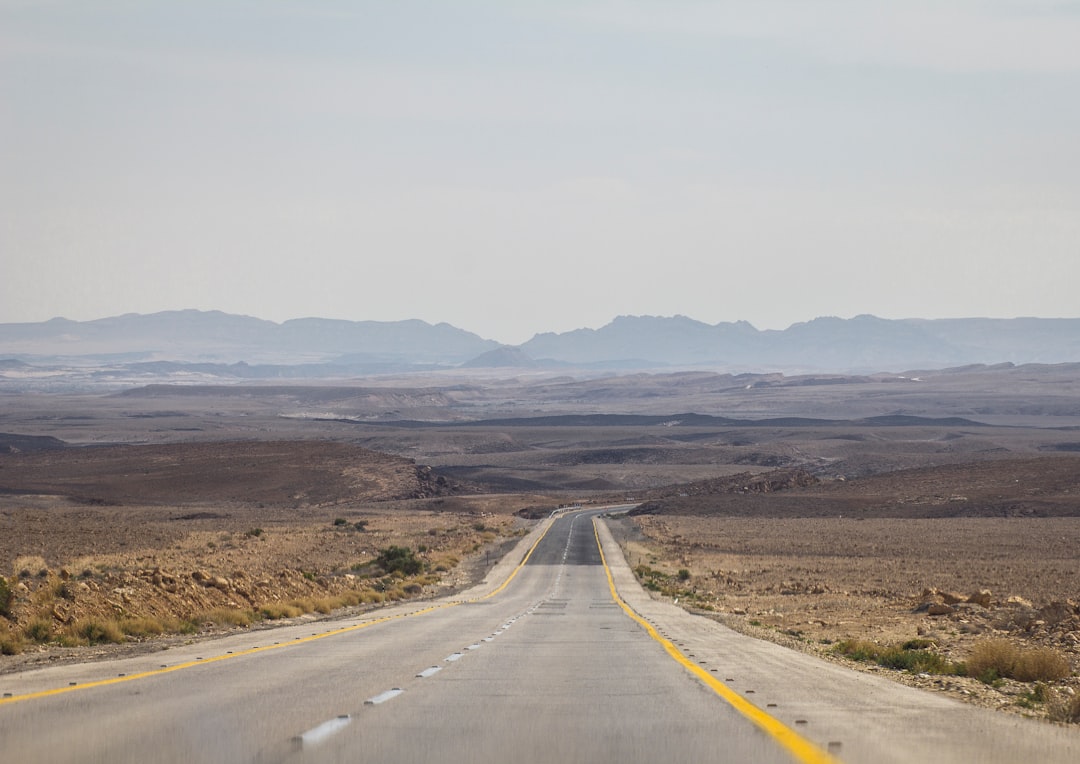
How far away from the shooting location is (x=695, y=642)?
23.2 m

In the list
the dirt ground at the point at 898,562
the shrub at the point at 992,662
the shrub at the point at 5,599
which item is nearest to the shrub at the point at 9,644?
the shrub at the point at 5,599

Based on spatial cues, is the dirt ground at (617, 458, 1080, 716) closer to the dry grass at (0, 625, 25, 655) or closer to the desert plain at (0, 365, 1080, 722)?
the desert plain at (0, 365, 1080, 722)

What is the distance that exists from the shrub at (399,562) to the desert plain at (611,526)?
0.17 metres

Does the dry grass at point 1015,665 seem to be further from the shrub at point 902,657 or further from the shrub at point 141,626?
the shrub at point 141,626

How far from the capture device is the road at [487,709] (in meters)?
9.48

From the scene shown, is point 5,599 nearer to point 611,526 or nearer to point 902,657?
point 902,657

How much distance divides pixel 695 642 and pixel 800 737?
13.2 m

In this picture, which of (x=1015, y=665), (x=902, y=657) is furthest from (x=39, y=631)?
(x=1015, y=665)

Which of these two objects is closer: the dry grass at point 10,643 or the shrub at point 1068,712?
the shrub at point 1068,712

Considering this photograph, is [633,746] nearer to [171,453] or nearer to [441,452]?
[171,453]

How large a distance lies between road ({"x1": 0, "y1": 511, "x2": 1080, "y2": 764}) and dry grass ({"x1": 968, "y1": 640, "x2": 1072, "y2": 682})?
2064mm

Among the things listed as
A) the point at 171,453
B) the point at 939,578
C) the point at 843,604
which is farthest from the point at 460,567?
the point at 171,453

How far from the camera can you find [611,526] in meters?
92.4

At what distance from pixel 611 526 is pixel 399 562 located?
3899 cm
